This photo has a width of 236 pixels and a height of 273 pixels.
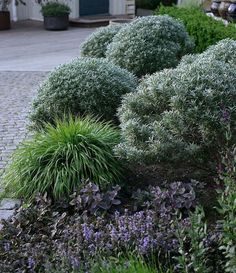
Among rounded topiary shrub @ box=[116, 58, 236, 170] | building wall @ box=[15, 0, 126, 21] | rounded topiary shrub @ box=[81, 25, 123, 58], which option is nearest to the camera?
rounded topiary shrub @ box=[116, 58, 236, 170]

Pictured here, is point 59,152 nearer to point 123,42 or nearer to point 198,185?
point 198,185

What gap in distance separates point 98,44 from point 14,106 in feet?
4.65

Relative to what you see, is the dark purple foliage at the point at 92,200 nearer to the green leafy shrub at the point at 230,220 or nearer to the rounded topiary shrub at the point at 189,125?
the rounded topiary shrub at the point at 189,125

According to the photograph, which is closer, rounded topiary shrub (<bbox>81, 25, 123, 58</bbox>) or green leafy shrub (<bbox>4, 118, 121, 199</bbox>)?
green leafy shrub (<bbox>4, 118, 121, 199</bbox>)

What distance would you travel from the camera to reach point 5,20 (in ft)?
51.7

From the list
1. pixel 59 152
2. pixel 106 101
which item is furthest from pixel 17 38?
pixel 59 152

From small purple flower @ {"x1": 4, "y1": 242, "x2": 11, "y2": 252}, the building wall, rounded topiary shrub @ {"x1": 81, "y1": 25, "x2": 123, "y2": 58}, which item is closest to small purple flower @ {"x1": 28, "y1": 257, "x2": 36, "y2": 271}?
small purple flower @ {"x1": 4, "y1": 242, "x2": 11, "y2": 252}

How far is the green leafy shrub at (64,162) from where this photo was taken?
4375 millimetres

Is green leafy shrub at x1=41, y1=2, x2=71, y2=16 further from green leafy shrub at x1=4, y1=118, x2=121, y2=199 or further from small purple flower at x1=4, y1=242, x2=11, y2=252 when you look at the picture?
small purple flower at x1=4, y1=242, x2=11, y2=252

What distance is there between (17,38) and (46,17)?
1.50 m

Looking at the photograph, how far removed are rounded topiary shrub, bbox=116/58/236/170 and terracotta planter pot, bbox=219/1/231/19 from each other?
24.0 ft

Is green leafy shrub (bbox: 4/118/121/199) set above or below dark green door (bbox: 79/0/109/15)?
above

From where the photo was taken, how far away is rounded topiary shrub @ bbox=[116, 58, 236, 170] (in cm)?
423

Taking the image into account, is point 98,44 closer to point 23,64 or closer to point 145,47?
point 145,47
